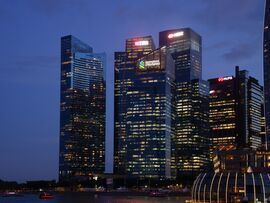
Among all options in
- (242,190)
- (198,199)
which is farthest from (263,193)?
(198,199)

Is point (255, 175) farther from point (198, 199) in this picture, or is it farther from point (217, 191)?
point (198, 199)

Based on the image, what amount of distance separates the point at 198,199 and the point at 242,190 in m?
20.2

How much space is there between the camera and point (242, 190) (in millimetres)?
127750

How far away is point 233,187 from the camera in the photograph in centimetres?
12975

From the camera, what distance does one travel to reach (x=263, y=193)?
4838 inches

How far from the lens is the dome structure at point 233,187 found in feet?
406

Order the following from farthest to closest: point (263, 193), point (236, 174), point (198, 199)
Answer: point (198, 199) → point (236, 174) → point (263, 193)

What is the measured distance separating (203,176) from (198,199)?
636 cm

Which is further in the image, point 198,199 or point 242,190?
point 198,199

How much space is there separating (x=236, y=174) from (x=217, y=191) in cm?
629

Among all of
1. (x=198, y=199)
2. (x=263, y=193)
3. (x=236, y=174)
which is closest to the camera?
(x=263, y=193)

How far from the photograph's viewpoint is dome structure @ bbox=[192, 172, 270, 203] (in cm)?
12375

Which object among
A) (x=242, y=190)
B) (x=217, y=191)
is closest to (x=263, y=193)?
(x=242, y=190)

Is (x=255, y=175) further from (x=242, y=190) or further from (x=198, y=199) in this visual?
(x=198, y=199)
